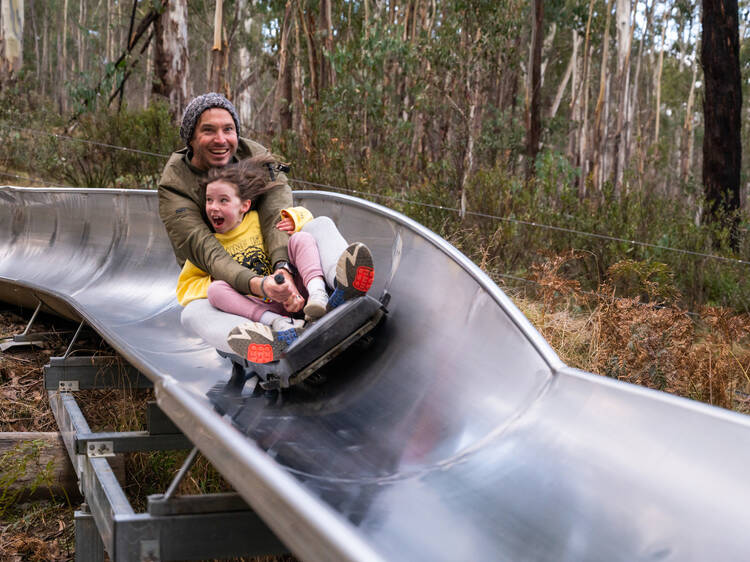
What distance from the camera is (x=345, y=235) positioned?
3896 millimetres

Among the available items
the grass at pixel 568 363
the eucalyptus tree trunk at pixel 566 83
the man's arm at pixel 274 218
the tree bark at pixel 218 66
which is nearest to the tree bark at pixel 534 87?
the tree bark at pixel 218 66

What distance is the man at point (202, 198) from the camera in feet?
10.5

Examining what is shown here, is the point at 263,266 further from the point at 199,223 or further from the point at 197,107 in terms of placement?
the point at 197,107

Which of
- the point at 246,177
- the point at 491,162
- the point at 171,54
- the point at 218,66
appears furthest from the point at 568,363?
the point at 171,54

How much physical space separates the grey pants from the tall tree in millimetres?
5855

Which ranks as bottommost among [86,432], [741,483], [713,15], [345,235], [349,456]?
[86,432]

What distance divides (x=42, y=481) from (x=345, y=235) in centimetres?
185

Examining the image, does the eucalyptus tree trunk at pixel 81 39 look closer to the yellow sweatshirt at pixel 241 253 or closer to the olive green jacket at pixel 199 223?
the olive green jacket at pixel 199 223

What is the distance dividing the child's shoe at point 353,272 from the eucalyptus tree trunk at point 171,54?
9875 millimetres

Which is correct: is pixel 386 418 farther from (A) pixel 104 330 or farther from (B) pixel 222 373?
(A) pixel 104 330

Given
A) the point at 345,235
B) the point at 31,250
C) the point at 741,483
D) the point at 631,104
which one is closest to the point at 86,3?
the point at 631,104

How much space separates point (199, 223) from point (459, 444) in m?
1.52

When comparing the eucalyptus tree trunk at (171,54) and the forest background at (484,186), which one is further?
the eucalyptus tree trunk at (171,54)

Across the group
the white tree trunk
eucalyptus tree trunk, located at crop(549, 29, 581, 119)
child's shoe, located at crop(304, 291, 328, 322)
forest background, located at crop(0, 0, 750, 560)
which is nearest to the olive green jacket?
child's shoe, located at crop(304, 291, 328, 322)
